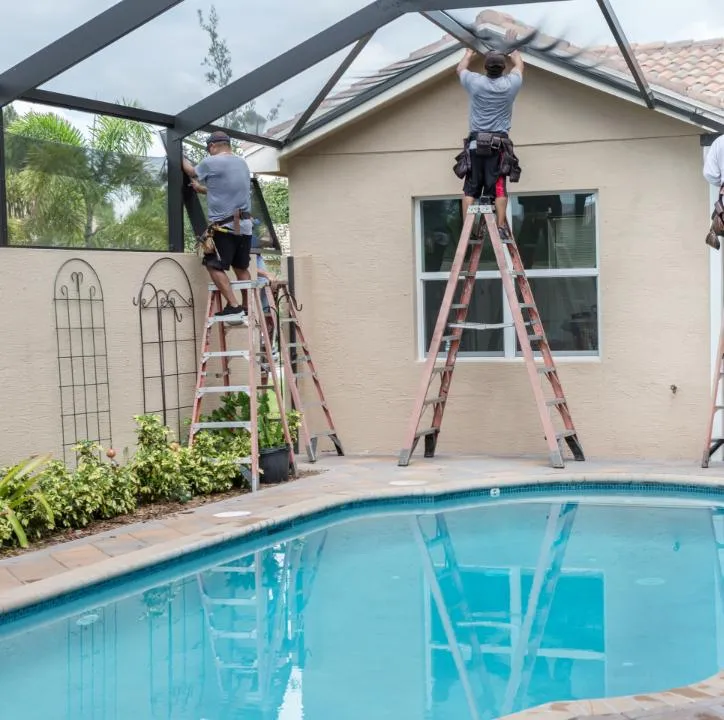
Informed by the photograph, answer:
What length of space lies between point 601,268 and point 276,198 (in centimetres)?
1643

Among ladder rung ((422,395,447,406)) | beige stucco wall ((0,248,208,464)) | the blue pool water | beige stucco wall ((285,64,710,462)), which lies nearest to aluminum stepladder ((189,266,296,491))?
beige stucco wall ((0,248,208,464))

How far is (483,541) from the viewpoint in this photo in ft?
22.4

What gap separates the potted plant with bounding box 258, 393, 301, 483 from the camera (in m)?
8.05

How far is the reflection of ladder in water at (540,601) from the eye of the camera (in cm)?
425

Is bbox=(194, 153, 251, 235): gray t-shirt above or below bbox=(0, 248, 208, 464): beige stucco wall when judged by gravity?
above

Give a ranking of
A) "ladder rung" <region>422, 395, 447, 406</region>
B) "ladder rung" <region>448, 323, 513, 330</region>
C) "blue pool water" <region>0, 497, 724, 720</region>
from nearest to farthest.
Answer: "blue pool water" <region>0, 497, 724, 720</region>
"ladder rung" <region>448, 323, 513, 330</region>
"ladder rung" <region>422, 395, 447, 406</region>

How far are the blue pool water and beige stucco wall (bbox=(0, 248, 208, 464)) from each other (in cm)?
169

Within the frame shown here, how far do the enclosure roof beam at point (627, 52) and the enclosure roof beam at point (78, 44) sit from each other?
2.81m

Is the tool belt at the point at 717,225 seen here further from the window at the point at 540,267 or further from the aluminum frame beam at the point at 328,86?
the aluminum frame beam at the point at 328,86

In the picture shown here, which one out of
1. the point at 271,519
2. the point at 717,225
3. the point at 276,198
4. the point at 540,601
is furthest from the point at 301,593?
the point at 276,198

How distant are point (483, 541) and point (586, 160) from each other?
376 cm

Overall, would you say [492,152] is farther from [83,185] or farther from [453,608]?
[453,608]

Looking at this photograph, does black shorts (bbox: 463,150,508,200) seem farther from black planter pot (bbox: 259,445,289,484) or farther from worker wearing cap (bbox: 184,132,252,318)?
black planter pot (bbox: 259,445,289,484)

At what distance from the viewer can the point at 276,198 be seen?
2486 centimetres
